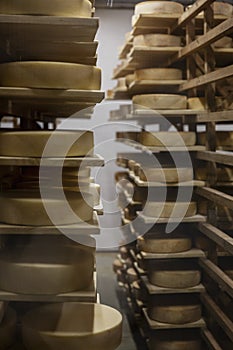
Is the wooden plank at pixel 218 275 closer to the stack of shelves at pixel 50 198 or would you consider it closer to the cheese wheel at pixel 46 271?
the stack of shelves at pixel 50 198

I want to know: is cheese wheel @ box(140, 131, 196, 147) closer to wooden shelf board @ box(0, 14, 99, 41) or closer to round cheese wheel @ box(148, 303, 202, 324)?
round cheese wheel @ box(148, 303, 202, 324)

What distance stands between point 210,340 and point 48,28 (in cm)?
202

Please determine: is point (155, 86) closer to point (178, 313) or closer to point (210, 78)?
point (210, 78)

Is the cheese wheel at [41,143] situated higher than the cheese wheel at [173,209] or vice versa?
the cheese wheel at [41,143]

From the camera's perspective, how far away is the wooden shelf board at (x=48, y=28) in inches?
83.0

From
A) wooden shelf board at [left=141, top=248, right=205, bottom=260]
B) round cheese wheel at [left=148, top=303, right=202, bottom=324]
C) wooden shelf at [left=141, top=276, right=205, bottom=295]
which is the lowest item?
round cheese wheel at [left=148, top=303, right=202, bottom=324]

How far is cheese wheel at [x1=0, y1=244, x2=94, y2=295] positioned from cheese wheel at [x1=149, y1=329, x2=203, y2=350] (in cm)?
118

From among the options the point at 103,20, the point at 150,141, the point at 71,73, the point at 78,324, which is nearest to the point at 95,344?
the point at 78,324

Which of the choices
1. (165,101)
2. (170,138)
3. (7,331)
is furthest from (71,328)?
(165,101)

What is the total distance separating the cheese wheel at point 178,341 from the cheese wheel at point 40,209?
54.0 inches

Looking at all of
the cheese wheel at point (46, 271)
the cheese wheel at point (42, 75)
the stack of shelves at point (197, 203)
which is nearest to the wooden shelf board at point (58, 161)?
the cheese wheel at point (42, 75)

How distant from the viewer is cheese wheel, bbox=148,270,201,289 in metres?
3.31

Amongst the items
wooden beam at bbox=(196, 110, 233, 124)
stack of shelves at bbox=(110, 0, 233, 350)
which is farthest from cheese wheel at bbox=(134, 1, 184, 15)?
wooden beam at bbox=(196, 110, 233, 124)

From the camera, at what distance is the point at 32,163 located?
2.20 m
